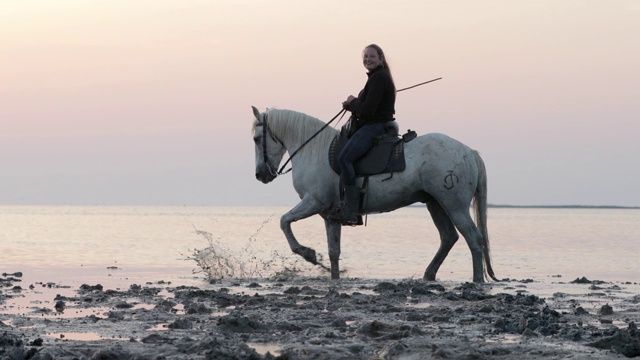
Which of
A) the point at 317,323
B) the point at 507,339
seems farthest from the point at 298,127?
the point at 507,339

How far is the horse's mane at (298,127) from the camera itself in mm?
12734

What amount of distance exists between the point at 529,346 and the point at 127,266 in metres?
10.4

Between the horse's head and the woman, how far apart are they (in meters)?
1.34

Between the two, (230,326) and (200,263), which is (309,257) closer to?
(200,263)

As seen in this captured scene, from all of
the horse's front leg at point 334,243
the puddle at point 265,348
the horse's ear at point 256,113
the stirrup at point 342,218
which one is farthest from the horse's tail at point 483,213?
the puddle at point 265,348

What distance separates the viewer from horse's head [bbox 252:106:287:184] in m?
13.1

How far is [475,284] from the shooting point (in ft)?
38.6

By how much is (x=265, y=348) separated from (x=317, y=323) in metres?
1.22

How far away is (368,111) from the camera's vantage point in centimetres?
1188

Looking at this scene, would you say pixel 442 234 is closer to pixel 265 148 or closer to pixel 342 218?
pixel 342 218

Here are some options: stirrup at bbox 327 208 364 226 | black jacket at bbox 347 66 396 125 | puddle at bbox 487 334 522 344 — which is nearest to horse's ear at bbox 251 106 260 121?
black jacket at bbox 347 66 396 125

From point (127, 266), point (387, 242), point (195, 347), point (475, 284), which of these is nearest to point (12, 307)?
point (195, 347)

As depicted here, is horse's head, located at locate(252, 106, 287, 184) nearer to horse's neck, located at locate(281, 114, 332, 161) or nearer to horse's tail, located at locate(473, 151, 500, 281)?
horse's neck, located at locate(281, 114, 332, 161)

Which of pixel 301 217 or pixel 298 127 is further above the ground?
pixel 298 127
